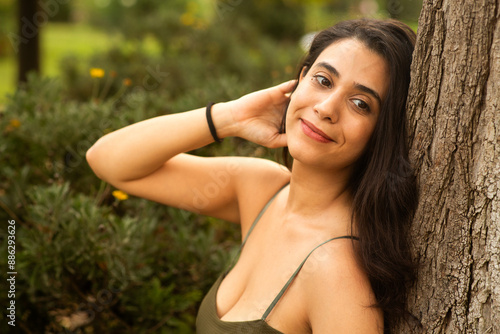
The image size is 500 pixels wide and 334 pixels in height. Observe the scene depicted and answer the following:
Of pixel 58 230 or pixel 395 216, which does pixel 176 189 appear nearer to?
pixel 58 230

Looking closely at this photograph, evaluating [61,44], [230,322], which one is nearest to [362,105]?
[230,322]

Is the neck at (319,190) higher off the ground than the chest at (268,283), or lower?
higher

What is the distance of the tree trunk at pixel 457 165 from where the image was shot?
1.39 m

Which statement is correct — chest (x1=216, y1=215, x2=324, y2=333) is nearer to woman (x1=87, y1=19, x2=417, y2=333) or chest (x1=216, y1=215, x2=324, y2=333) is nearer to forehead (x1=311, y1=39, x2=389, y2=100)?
woman (x1=87, y1=19, x2=417, y2=333)

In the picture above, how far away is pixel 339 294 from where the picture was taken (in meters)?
1.62

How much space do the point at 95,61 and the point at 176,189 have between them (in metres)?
3.94

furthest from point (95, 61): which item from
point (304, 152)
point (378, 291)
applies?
point (378, 291)

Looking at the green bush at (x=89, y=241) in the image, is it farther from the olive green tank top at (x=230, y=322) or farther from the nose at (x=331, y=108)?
the nose at (x=331, y=108)

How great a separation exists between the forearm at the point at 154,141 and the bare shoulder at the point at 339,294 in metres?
0.75

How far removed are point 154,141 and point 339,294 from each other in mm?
1038

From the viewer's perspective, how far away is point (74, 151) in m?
3.11

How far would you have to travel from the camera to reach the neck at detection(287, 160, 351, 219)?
6.34ft

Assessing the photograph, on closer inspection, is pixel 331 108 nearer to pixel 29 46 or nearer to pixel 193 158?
pixel 193 158

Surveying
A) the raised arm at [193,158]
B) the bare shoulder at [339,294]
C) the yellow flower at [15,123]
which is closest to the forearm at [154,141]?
the raised arm at [193,158]
